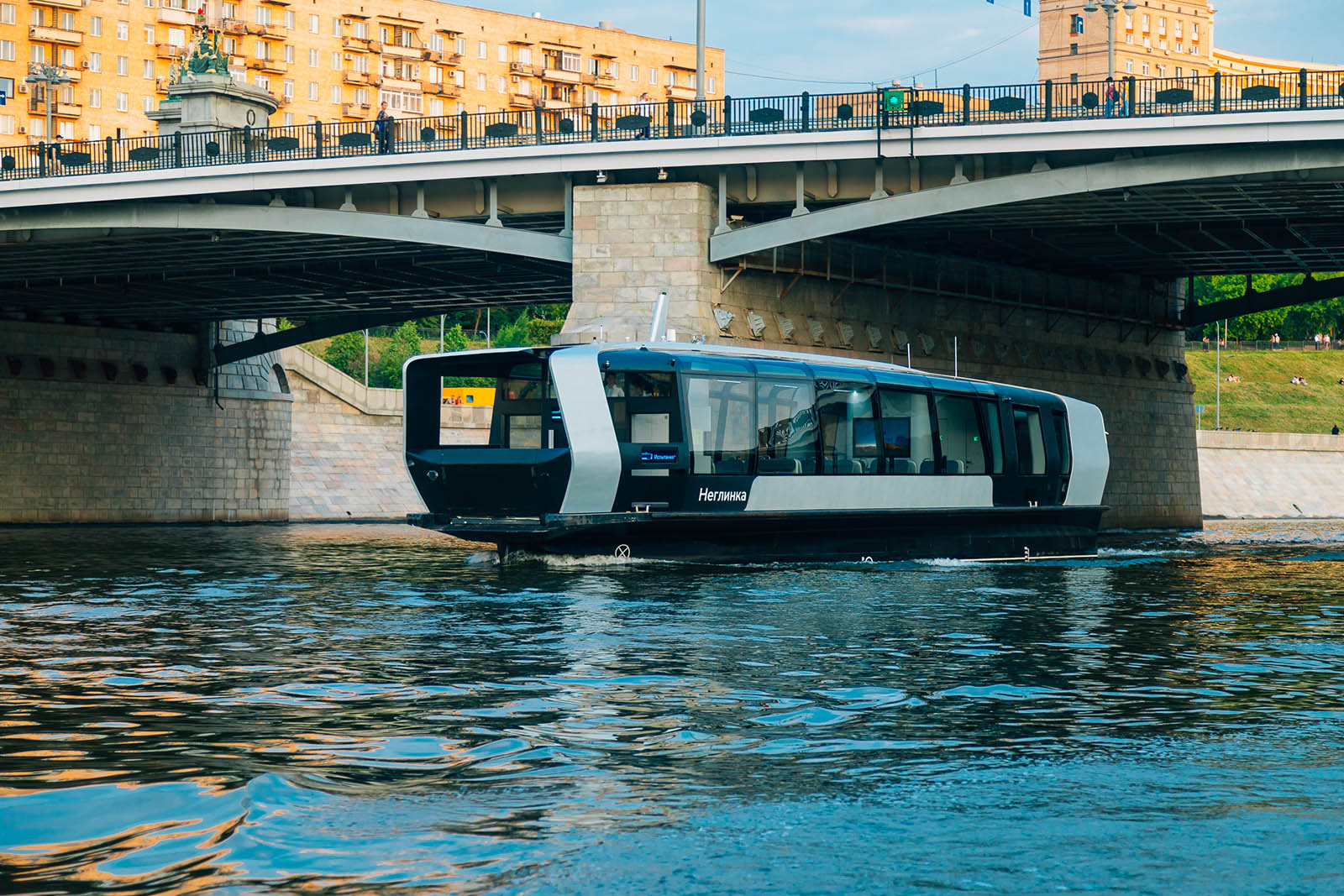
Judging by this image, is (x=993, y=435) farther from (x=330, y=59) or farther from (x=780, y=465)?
(x=330, y=59)

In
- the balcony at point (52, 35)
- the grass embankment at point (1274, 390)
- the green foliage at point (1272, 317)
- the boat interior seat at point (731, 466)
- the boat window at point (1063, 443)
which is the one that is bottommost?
the boat interior seat at point (731, 466)

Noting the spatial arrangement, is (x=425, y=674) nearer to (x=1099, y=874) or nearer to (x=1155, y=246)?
(x=1099, y=874)

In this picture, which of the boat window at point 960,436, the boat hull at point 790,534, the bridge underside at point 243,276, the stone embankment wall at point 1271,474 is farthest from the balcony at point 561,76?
the boat window at point 960,436

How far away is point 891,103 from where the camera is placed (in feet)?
114

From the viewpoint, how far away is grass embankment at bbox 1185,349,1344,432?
354 feet

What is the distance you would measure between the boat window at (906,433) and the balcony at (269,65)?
3041 inches

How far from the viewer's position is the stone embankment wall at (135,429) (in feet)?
185

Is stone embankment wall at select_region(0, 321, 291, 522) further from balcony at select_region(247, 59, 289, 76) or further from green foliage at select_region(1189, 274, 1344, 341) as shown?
green foliage at select_region(1189, 274, 1344, 341)

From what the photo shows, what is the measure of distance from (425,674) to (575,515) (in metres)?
10.9

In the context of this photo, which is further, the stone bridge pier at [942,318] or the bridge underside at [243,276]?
the bridge underside at [243,276]

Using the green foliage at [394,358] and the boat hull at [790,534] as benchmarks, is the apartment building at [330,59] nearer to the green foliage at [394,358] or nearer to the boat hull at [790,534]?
the green foliage at [394,358]

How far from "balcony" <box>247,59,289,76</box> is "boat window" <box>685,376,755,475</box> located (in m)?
78.6

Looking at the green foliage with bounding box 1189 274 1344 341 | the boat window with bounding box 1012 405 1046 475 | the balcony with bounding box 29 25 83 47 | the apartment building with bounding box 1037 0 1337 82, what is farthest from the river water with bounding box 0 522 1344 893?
the apartment building with bounding box 1037 0 1337 82

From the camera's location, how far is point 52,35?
89625mm
